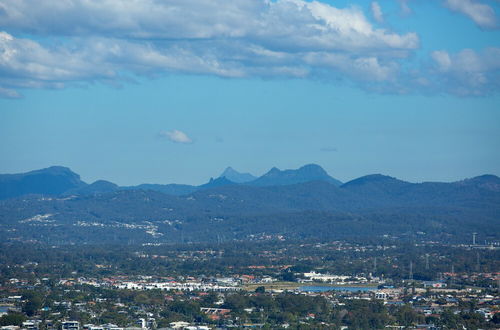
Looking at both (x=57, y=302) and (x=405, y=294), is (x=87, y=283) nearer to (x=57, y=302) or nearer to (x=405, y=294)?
(x=57, y=302)

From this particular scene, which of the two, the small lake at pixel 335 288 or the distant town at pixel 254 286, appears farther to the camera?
→ the small lake at pixel 335 288

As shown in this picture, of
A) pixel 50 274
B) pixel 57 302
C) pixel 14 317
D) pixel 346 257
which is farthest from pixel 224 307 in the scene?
pixel 346 257

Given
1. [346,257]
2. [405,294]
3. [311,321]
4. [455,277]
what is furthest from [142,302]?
[346,257]

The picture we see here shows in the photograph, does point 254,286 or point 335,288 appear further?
point 335,288

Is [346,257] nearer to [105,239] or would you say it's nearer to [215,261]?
[215,261]

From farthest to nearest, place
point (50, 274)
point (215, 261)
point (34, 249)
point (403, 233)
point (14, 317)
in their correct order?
point (403, 233) → point (34, 249) → point (215, 261) → point (50, 274) → point (14, 317)

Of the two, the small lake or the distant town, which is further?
the small lake

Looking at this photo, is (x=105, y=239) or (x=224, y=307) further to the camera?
(x=105, y=239)

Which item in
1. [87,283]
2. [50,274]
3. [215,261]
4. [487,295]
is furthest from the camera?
[215,261]

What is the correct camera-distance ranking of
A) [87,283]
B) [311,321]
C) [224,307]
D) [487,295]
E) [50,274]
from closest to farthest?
[311,321]
[224,307]
[487,295]
[87,283]
[50,274]
